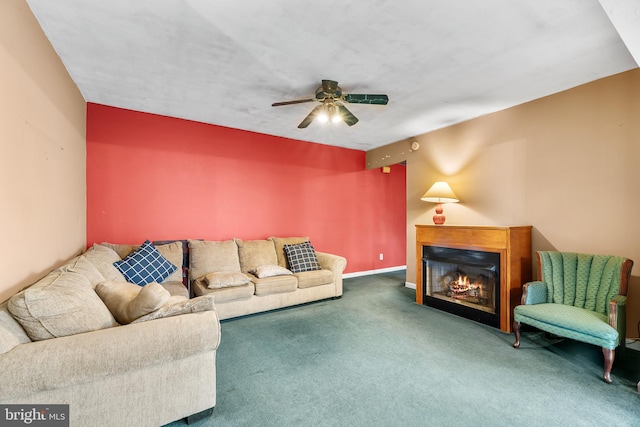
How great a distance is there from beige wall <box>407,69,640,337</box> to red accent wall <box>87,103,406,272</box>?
6.48 ft

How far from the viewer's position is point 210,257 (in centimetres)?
374

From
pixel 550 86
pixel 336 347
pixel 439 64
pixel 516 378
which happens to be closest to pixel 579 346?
pixel 516 378

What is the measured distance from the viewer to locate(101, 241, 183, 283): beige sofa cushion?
327 centimetres

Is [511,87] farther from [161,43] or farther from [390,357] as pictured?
[161,43]

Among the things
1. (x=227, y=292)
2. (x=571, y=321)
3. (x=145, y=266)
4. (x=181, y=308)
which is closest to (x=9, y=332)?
(x=181, y=308)

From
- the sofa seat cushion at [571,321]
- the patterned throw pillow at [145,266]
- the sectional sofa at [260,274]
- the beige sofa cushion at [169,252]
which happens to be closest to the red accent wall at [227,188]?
the beige sofa cushion at [169,252]

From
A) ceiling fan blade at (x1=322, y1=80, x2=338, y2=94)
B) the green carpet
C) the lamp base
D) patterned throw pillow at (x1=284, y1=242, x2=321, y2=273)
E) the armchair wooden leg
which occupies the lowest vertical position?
the green carpet

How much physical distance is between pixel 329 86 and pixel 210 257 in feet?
8.66

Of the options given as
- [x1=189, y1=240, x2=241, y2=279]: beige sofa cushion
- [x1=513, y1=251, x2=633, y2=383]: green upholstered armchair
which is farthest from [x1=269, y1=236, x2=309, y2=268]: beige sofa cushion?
[x1=513, y1=251, x2=633, y2=383]: green upholstered armchair

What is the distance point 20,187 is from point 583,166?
4811 millimetres

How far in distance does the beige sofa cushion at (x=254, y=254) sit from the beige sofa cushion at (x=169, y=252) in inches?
32.2

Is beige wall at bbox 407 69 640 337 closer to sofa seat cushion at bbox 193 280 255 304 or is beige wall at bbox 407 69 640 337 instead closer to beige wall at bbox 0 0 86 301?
sofa seat cushion at bbox 193 280 255 304

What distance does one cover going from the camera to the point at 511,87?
295 cm

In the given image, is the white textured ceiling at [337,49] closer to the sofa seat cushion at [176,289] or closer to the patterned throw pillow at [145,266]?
the patterned throw pillow at [145,266]
